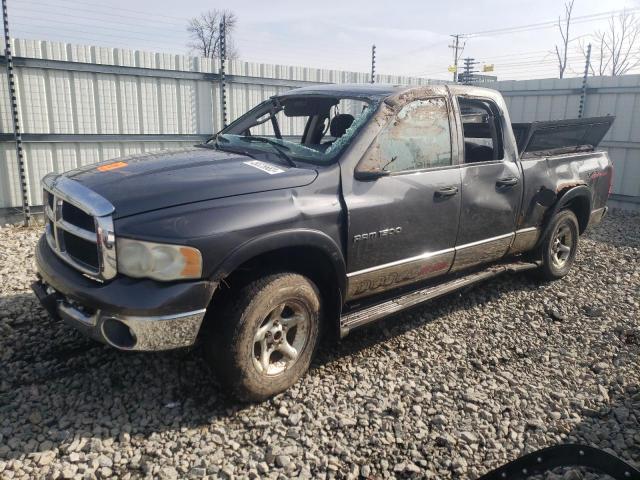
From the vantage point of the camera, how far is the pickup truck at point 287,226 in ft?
8.75

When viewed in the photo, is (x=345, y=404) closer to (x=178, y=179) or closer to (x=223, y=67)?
(x=178, y=179)

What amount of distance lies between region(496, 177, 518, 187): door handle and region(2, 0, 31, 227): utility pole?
20.8 ft

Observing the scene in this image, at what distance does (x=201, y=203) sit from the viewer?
278 cm

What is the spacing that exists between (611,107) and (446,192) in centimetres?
858

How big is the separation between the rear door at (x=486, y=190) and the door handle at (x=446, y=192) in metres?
0.12

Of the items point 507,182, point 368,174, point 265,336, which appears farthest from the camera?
point 507,182

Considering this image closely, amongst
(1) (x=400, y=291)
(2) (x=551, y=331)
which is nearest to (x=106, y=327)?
(1) (x=400, y=291)

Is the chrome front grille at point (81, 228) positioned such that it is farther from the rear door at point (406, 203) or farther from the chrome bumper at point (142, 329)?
the rear door at point (406, 203)

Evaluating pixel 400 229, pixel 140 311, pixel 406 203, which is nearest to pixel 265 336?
pixel 140 311

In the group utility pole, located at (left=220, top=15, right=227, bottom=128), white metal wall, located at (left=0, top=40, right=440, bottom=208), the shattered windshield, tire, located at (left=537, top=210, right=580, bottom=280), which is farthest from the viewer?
utility pole, located at (left=220, top=15, right=227, bottom=128)

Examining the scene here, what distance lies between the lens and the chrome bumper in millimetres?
2611

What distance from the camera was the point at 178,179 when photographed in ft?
9.75

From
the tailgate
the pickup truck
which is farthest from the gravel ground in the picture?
the tailgate

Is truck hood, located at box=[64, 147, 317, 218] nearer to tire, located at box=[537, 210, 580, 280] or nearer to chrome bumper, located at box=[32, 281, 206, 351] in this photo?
chrome bumper, located at box=[32, 281, 206, 351]
